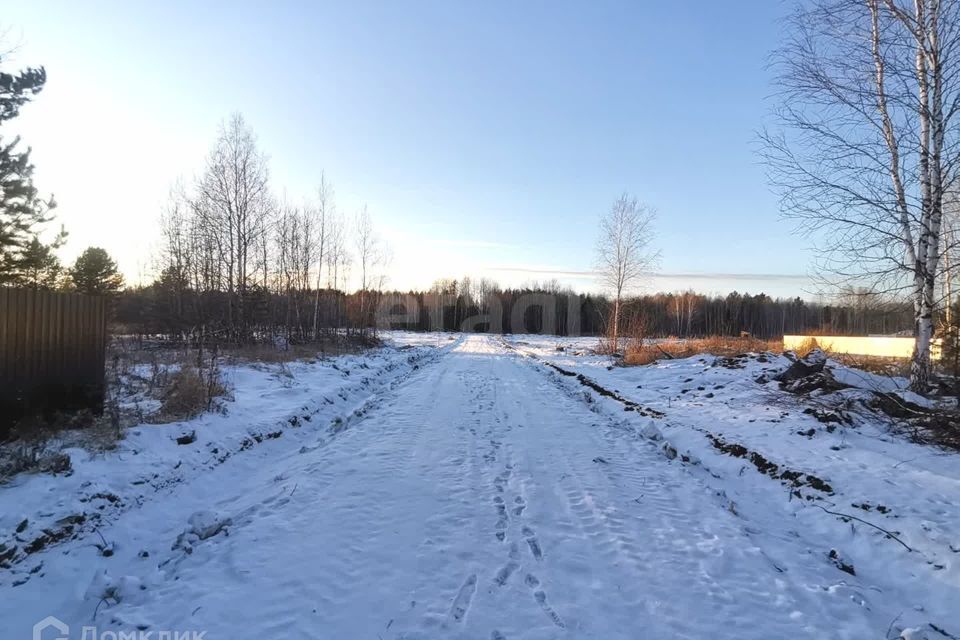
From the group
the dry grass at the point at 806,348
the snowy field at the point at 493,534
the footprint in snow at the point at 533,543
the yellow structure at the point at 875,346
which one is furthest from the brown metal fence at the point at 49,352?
the yellow structure at the point at 875,346

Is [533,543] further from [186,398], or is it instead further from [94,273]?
[94,273]

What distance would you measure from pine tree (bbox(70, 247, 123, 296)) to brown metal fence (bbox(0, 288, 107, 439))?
33832mm

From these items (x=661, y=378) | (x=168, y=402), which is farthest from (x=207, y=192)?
(x=661, y=378)

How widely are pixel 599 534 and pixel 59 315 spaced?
Answer: 7776mm

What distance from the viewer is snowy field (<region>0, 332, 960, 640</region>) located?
3.33 m

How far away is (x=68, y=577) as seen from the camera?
3809mm

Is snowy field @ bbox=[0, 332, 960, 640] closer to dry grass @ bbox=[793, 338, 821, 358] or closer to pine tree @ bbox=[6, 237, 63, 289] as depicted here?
dry grass @ bbox=[793, 338, 821, 358]

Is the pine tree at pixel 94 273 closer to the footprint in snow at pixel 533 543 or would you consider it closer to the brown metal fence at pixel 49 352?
the brown metal fence at pixel 49 352

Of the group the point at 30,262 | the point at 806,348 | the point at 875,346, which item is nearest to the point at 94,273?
the point at 30,262

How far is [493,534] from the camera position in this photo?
4543mm

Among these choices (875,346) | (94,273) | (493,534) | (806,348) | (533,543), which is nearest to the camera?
(533,543)

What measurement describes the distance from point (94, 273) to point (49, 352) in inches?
1496

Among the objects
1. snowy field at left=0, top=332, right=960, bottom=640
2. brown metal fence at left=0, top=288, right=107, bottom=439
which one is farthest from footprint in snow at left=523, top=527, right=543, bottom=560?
brown metal fence at left=0, top=288, right=107, bottom=439

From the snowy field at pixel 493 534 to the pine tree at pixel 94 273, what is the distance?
118 ft
